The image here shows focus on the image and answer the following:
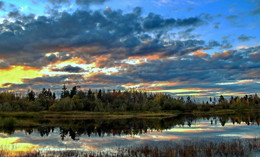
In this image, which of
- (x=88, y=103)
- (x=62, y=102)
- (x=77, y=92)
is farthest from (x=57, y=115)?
(x=77, y=92)

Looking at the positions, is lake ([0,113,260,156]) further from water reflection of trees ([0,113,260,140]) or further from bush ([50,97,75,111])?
bush ([50,97,75,111])

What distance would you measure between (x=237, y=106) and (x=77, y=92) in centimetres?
12778

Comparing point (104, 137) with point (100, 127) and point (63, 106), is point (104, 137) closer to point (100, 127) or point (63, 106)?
point (100, 127)

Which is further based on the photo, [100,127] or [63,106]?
[63,106]

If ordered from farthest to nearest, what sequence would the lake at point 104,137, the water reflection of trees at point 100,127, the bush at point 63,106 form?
the bush at point 63,106
the water reflection of trees at point 100,127
the lake at point 104,137

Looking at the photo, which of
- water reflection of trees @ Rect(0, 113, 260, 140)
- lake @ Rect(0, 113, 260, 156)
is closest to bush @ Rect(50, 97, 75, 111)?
water reflection of trees @ Rect(0, 113, 260, 140)

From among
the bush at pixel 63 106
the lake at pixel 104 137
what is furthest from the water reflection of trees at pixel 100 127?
the bush at pixel 63 106

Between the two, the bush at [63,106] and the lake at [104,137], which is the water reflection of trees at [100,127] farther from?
the bush at [63,106]

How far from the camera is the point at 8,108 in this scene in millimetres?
112938

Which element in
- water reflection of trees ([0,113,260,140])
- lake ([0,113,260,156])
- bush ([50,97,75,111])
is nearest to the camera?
lake ([0,113,260,156])

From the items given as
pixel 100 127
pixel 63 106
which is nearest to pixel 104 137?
pixel 100 127

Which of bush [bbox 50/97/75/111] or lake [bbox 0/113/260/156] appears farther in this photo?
bush [bbox 50/97/75/111]

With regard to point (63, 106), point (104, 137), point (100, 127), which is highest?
point (63, 106)

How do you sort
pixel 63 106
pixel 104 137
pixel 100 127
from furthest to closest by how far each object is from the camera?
pixel 63 106, pixel 100 127, pixel 104 137
